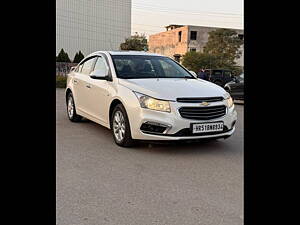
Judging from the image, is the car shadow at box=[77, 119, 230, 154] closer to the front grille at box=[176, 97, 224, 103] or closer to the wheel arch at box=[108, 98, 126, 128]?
the wheel arch at box=[108, 98, 126, 128]

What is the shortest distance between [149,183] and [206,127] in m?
1.41

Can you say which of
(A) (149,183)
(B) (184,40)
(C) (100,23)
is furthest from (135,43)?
(A) (149,183)

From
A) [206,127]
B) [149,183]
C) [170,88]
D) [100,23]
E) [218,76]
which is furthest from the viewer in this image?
[100,23]

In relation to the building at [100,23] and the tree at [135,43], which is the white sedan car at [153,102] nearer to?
the tree at [135,43]

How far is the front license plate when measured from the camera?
4.45 m

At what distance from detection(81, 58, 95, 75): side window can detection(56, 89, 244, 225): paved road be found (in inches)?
60.7

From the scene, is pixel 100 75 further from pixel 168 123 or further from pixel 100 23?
pixel 100 23

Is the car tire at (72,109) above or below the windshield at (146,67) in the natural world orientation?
below

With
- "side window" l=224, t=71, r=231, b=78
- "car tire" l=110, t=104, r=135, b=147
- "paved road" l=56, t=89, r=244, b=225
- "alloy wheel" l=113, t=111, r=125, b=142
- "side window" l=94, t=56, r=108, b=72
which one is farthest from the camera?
"side window" l=224, t=71, r=231, b=78

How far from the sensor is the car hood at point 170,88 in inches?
179

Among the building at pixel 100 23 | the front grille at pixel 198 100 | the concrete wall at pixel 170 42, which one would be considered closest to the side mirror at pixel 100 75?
the front grille at pixel 198 100

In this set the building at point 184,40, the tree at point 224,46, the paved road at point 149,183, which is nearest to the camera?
the paved road at point 149,183

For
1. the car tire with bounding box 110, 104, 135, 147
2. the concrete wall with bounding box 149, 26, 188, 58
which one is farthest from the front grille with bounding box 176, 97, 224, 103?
the concrete wall with bounding box 149, 26, 188, 58

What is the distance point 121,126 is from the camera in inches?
195
